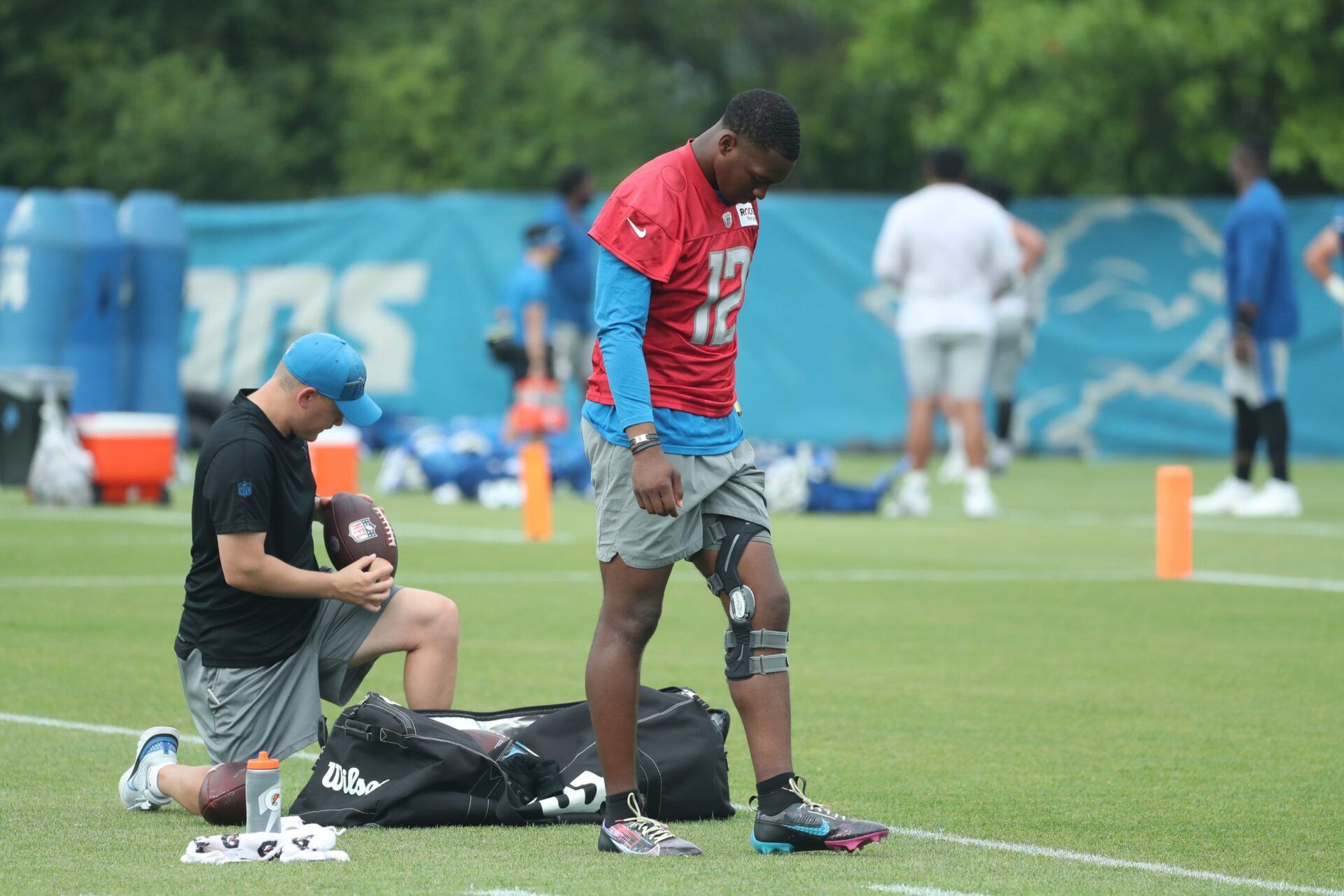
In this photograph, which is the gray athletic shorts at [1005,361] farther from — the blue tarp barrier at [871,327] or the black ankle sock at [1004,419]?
the blue tarp barrier at [871,327]

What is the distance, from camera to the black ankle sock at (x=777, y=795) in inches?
226

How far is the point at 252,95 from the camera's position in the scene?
41500 mm

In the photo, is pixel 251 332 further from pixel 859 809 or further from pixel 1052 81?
pixel 859 809

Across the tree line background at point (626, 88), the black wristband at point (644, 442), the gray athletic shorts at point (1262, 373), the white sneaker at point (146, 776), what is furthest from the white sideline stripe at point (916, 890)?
the tree line background at point (626, 88)

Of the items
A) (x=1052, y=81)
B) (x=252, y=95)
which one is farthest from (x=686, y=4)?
(x=1052, y=81)

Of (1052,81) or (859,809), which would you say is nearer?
(859,809)

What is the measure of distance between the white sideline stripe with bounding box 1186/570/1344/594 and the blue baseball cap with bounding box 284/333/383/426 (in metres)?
7.04

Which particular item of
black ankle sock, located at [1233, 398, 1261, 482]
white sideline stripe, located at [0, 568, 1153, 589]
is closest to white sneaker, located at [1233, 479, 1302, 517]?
black ankle sock, located at [1233, 398, 1261, 482]

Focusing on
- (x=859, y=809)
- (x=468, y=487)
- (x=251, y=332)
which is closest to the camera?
(x=859, y=809)

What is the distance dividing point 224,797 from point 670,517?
1.52 metres

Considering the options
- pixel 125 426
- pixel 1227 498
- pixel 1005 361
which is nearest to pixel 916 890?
pixel 1227 498

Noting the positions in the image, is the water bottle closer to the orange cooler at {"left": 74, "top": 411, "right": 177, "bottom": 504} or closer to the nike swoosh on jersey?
the nike swoosh on jersey

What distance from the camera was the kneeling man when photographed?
6.24 meters

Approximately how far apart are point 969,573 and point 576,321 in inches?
273
